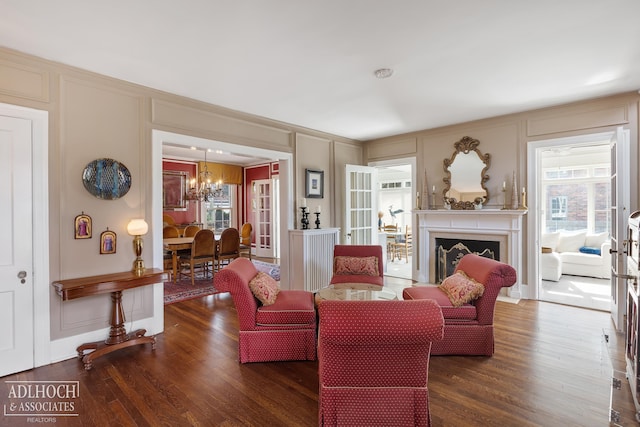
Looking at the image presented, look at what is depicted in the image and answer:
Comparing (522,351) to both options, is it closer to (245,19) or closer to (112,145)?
(245,19)

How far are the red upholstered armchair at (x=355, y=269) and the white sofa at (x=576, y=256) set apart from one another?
3.13m

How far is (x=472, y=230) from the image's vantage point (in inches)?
192

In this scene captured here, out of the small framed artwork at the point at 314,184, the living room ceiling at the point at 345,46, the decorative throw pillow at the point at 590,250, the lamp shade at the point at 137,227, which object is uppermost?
the living room ceiling at the point at 345,46

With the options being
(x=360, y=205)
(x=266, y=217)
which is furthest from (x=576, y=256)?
(x=266, y=217)

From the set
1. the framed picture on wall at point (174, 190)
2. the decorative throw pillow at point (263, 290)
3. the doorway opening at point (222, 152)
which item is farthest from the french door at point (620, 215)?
the framed picture on wall at point (174, 190)

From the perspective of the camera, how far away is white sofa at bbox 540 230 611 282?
5.46 meters

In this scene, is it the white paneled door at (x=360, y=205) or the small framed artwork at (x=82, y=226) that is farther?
the white paneled door at (x=360, y=205)

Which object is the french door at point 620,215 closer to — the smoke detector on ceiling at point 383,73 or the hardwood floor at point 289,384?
the hardwood floor at point 289,384

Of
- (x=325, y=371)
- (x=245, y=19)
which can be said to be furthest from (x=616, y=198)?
(x=245, y=19)

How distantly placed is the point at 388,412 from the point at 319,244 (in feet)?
10.8

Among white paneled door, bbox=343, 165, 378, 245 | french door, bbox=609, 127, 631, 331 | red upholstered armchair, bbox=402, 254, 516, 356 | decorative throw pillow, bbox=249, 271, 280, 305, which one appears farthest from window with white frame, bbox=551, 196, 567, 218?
decorative throw pillow, bbox=249, 271, 280, 305

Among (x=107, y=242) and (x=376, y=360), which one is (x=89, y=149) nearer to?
(x=107, y=242)

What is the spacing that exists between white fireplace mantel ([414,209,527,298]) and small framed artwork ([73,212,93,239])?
4558 millimetres

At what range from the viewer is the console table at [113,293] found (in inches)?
104
